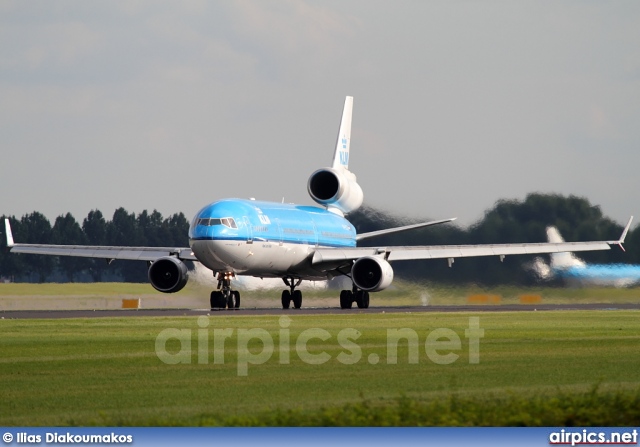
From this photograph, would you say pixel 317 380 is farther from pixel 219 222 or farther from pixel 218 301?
pixel 218 301

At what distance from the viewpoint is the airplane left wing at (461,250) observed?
5300 centimetres

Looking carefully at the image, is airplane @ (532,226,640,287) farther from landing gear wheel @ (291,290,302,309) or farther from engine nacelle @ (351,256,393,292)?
landing gear wheel @ (291,290,302,309)

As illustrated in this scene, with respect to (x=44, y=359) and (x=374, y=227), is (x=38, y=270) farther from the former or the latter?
(x=44, y=359)

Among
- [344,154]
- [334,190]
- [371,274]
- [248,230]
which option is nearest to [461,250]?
A: [371,274]

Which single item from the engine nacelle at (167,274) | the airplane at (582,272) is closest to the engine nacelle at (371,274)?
the engine nacelle at (167,274)

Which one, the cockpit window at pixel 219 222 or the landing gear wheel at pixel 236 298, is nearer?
the cockpit window at pixel 219 222

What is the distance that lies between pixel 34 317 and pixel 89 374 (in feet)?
71.0

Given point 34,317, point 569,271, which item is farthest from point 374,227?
point 34,317

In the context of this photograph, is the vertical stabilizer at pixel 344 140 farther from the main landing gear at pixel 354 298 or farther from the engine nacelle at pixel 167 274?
the engine nacelle at pixel 167 274

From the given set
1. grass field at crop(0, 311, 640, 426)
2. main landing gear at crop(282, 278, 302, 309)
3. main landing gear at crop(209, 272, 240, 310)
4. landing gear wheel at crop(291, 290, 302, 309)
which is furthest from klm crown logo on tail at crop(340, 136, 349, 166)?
grass field at crop(0, 311, 640, 426)

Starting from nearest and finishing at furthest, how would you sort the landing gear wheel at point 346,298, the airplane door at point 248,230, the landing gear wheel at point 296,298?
the airplane door at point 248,230
the landing gear wheel at point 346,298
the landing gear wheel at point 296,298

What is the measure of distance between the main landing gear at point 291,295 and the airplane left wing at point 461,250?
2.41m

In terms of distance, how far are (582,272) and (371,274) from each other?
9434mm

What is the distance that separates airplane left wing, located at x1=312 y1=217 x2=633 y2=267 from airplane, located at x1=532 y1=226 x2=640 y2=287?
1.59 metres
